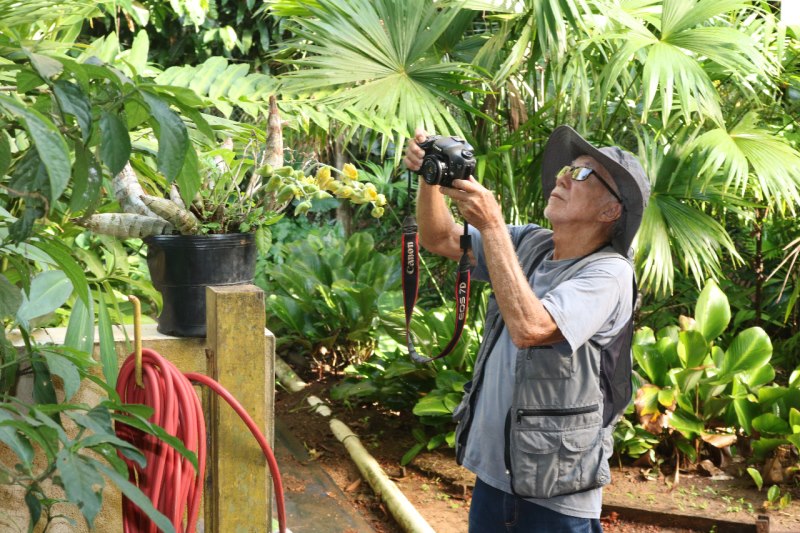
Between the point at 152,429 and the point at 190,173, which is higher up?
the point at 190,173

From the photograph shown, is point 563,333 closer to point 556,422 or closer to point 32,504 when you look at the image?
point 556,422

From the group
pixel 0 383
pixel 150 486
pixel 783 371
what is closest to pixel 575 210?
pixel 150 486

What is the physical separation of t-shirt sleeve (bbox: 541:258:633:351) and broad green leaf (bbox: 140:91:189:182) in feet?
3.44

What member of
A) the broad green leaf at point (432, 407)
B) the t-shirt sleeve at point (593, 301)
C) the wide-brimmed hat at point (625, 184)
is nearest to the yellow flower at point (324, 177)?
the t-shirt sleeve at point (593, 301)

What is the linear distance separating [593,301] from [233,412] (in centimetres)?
79

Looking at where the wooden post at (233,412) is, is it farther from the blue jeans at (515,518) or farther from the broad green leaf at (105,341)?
the blue jeans at (515,518)

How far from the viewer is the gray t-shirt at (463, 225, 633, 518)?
1.87 metres

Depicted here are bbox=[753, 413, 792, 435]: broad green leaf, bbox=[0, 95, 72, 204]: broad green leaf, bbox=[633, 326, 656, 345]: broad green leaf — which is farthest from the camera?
bbox=[633, 326, 656, 345]: broad green leaf

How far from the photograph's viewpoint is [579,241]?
2098 mm

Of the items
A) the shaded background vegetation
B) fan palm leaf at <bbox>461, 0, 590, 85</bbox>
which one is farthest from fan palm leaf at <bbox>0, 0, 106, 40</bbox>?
fan palm leaf at <bbox>461, 0, 590, 85</bbox>

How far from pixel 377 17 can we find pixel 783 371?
3141mm

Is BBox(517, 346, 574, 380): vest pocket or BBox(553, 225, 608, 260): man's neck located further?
BBox(553, 225, 608, 260): man's neck

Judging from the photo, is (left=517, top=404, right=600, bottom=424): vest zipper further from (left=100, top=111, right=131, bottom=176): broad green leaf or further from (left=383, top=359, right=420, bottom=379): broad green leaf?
(left=383, top=359, right=420, bottom=379): broad green leaf

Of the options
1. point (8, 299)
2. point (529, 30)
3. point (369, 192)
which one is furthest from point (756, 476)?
point (8, 299)
